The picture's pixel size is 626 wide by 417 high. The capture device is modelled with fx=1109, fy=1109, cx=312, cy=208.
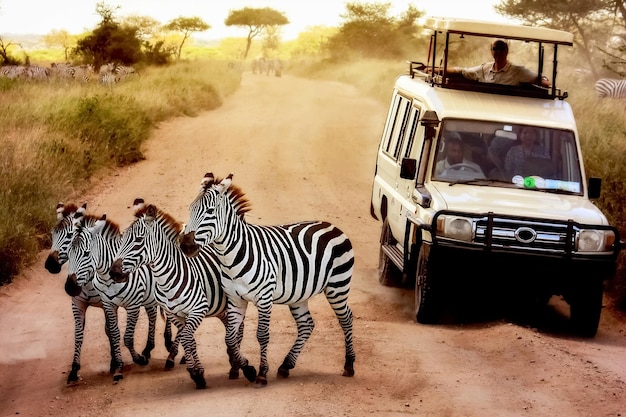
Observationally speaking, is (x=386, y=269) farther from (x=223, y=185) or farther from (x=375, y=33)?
(x=375, y=33)

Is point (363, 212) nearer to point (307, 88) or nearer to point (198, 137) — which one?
point (198, 137)

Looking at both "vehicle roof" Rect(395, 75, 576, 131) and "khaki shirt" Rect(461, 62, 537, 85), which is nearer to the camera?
"vehicle roof" Rect(395, 75, 576, 131)

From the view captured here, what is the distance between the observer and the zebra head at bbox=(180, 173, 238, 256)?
25.1 ft

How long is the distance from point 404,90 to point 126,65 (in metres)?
26.4

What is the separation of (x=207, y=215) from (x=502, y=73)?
5.10m

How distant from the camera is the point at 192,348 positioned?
7.69 metres

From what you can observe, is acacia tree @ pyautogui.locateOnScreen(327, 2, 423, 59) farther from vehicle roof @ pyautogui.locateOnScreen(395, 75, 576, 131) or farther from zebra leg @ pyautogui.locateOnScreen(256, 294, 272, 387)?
zebra leg @ pyautogui.locateOnScreen(256, 294, 272, 387)

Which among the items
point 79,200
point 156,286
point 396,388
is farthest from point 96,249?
point 79,200

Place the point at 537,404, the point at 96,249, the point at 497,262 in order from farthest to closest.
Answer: the point at 497,262
the point at 96,249
the point at 537,404

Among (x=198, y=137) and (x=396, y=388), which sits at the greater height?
(x=396, y=388)

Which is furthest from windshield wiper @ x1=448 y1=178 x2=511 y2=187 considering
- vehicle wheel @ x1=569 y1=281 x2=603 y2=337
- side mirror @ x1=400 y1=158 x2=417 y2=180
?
vehicle wheel @ x1=569 y1=281 x2=603 y2=337

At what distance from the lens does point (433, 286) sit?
972 centimetres

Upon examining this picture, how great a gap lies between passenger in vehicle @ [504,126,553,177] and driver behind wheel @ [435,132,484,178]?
32 cm

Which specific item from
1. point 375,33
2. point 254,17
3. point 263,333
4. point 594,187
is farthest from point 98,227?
point 254,17
